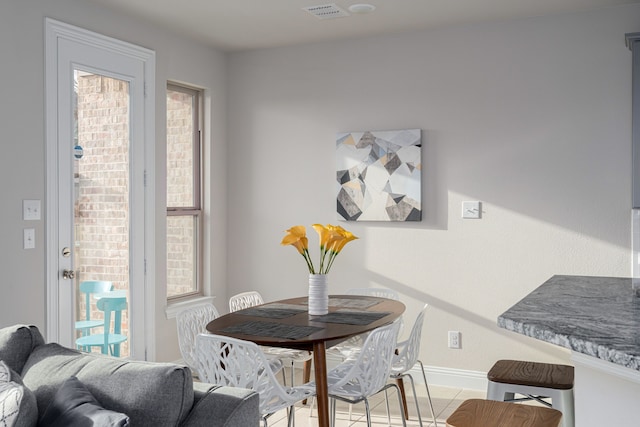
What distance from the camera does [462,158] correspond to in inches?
181

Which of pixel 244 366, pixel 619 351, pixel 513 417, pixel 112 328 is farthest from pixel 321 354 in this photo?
pixel 112 328

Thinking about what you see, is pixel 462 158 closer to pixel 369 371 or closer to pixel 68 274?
pixel 369 371

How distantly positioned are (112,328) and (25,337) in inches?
80.8

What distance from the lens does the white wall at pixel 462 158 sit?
4.23 m

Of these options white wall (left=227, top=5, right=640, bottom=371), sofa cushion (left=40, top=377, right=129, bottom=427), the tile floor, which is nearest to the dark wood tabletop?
the tile floor

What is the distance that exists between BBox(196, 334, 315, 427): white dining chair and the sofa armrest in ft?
2.98

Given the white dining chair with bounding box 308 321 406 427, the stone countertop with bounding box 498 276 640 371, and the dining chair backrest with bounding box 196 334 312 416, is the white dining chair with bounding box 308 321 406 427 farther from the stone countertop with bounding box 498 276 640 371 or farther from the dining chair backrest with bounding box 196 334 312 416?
the stone countertop with bounding box 498 276 640 371

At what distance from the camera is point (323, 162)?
5.09m

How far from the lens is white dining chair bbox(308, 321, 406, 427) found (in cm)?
303

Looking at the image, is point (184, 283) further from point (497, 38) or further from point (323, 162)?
point (497, 38)

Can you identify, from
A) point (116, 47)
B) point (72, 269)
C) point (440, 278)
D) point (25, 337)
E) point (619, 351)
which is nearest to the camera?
point (619, 351)

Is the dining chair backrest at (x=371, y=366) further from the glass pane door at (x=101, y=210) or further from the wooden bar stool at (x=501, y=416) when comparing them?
the glass pane door at (x=101, y=210)

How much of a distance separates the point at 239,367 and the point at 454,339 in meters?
2.22

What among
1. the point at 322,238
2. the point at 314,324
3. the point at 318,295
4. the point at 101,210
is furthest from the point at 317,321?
the point at 101,210
